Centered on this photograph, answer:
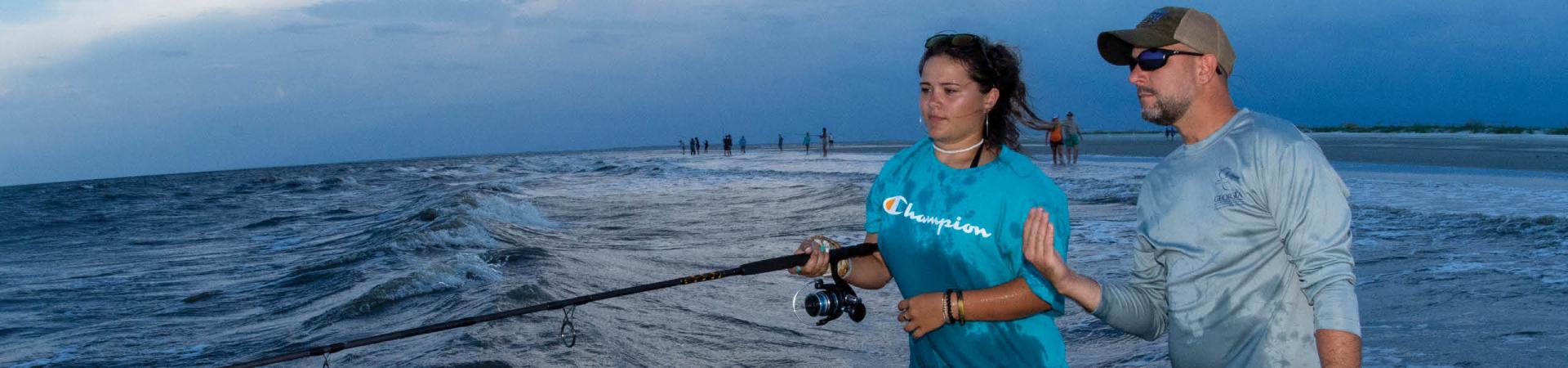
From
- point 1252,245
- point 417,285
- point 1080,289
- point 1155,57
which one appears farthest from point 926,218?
point 417,285

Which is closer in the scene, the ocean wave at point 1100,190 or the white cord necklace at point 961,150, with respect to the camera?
the white cord necklace at point 961,150

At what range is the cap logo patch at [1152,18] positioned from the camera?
2.15m

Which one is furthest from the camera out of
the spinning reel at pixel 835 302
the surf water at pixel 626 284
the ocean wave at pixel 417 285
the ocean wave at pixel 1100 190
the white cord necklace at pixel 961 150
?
the ocean wave at pixel 1100 190

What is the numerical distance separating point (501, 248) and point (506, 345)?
5930 mm

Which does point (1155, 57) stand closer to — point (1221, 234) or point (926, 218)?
point (1221, 234)

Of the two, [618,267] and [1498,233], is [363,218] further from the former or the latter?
[1498,233]

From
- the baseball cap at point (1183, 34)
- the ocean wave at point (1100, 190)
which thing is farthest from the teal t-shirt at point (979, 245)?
the ocean wave at point (1100, 190)

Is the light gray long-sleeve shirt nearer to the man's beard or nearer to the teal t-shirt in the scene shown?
the man's beard

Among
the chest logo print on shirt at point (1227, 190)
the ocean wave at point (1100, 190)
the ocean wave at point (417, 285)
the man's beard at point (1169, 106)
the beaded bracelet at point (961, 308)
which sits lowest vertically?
the ocean wave at point (1100, 190)

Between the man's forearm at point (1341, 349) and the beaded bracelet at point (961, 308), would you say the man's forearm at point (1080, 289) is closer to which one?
the beaded bracelet at point (961, 308)

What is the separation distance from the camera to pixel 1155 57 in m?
2.12

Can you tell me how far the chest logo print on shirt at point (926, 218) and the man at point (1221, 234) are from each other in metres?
0.23

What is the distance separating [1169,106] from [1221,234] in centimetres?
31

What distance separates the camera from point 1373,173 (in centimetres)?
2022
